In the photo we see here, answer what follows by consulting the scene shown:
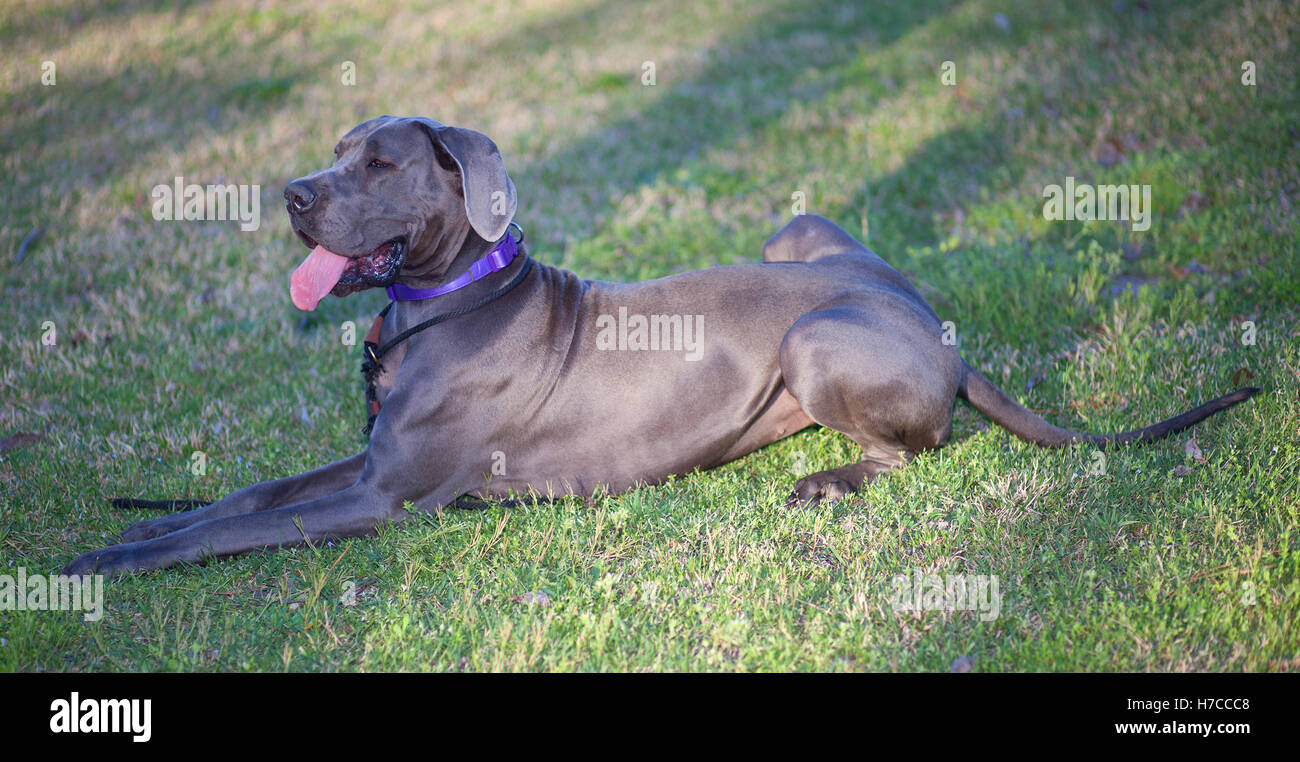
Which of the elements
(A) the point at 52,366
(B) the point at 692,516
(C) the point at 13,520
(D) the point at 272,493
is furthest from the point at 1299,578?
(A) the point at 52,366

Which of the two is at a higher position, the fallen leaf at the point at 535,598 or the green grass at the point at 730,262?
the green grass at the point at 730,262

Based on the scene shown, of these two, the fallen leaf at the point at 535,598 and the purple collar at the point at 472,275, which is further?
the purple collar at the point at 472,275

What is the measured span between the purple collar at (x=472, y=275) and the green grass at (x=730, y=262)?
96 cm

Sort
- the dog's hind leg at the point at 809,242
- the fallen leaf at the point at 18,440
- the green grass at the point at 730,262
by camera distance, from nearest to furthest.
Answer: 1. the green grass at the point at 730,262
2. the fallen leaf at the point at 18,440
3. the dog's hind leg at the point at 809,242

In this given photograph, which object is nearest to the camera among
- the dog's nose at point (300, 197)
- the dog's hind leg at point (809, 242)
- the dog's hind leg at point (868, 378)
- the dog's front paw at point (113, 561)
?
the dog's front paw at point (113, 561)

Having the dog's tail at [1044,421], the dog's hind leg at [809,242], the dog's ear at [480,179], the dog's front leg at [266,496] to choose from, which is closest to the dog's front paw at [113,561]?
the dog's front leg at [266,496]

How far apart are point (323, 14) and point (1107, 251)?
38.8ft

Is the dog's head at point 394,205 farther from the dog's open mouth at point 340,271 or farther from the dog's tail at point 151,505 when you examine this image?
the dog's tail at point 151,505

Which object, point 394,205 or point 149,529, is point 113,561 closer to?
point 149,529

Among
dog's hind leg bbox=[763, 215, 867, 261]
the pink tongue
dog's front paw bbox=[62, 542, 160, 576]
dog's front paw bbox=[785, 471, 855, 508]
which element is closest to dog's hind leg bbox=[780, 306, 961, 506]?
dog's front paw bbox=[785, 471, 855, 508]

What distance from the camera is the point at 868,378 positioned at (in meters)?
4.12

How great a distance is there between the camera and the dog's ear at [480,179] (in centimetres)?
400

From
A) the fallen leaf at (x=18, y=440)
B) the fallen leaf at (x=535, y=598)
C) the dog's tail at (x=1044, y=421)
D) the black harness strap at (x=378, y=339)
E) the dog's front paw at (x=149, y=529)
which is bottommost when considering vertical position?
the fallen leaf at (x=535, y=598)

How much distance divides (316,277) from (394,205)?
435 millimetres
